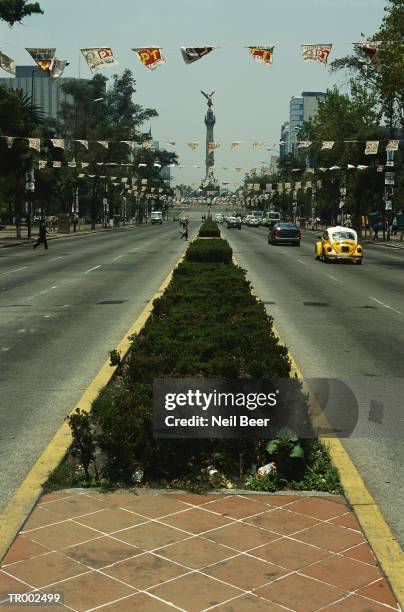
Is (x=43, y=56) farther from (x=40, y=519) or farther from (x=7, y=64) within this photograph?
(x=40, y=519)

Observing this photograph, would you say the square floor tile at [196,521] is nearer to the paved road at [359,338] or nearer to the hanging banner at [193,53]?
the paved road at [359,338]

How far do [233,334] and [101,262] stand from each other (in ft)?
93.9

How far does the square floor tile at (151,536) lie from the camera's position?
538 cm

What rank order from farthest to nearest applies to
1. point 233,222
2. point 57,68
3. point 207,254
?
point 233,222
point 57,68
point 207,254

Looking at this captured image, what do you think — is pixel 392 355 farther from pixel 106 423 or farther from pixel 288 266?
pixel 288 266

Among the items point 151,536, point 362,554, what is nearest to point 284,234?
point 151,536

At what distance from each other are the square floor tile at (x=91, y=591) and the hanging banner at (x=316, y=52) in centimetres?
2785

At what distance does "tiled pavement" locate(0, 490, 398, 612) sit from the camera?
4633 mm

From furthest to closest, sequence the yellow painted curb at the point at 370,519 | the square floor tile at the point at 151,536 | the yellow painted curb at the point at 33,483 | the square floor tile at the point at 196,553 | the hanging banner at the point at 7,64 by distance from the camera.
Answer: the hanging banner at the point at 7,64, the yellow painted curb at the point at 33,483, the square floor tile at the point at 151,536, the square floor tile at the point at 196,553, the yellow painted curb at the point at 370,519

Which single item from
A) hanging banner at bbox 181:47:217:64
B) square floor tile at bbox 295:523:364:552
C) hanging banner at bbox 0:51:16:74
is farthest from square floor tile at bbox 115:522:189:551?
hanging banner at bbox 0:51:16:74

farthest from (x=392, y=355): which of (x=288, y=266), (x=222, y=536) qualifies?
(x=288, y=266)

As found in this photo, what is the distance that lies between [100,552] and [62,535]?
15.6 inches

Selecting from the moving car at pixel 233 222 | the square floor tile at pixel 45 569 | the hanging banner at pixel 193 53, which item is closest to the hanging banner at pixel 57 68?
the hanging banner at pixel 193 53

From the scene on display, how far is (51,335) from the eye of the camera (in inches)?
604
